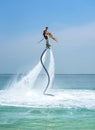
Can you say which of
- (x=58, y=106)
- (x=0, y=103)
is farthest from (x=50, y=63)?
(x=0, y=103)

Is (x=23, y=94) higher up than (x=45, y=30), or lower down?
lower down

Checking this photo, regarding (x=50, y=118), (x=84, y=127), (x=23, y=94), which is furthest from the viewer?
(x=23, y=94)

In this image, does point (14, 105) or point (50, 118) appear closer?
point (50, 118)

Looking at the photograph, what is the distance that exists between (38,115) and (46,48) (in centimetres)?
369

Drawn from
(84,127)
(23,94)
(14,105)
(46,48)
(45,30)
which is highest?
(45,30)

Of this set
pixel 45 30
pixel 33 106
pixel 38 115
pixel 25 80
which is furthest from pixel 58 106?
pixel 25 80

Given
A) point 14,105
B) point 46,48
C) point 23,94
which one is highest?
Result: point 46,48

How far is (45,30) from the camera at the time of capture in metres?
18.2

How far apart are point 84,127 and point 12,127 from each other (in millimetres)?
3245

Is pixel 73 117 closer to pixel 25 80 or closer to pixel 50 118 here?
pixel 50 118

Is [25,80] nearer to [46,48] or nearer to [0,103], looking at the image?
[0,103]

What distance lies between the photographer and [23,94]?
28.8 meters

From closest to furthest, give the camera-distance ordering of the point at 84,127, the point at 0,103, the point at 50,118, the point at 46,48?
1. the point at 84,127
2. the point at 50,118
3. the point at 46,48
4. the point at 0,103

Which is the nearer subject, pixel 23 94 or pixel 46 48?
pixel 46 48
